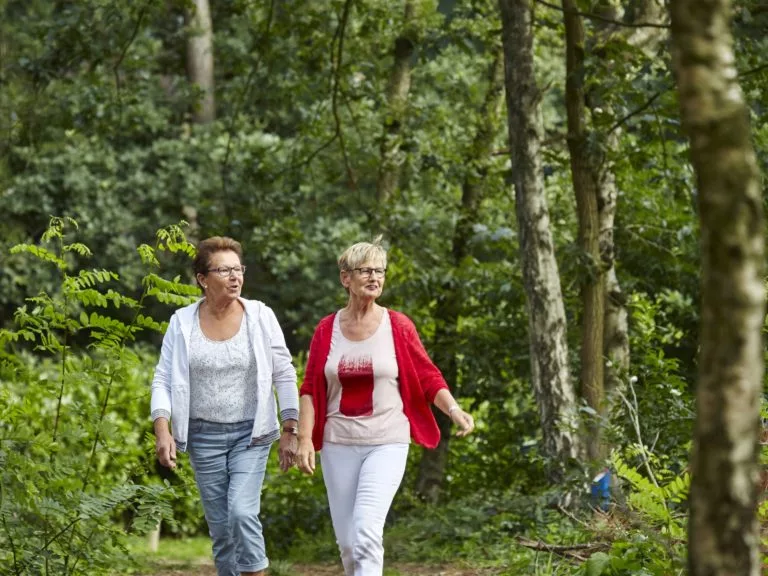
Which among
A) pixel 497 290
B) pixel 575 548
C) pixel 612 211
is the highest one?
pixel 612 211

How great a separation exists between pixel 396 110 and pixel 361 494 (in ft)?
28.9

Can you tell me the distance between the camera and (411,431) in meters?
6.37

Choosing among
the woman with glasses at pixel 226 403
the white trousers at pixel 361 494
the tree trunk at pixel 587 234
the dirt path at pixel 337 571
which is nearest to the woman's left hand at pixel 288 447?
the woman with glasses at pixel 226 403

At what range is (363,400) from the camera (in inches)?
236

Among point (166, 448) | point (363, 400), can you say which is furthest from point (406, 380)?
point (166, 448)

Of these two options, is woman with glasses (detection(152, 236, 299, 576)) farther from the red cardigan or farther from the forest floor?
the forest floor

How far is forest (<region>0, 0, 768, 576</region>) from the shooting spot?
8.96 ft

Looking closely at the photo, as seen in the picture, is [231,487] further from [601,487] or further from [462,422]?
[601,487]

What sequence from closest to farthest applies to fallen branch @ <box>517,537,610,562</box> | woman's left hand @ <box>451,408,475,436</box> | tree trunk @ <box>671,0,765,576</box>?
tree trunk @ <box>671,0,765,576</box>
woman's left hand @ <box>451,408,475,436</box>
fallen branch @ <box>517,537,610,562</box>

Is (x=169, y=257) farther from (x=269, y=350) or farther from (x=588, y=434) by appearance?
(x=269, y=350)

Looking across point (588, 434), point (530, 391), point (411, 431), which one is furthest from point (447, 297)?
point (411, 431)

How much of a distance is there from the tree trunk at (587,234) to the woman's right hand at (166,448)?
469 centimetres

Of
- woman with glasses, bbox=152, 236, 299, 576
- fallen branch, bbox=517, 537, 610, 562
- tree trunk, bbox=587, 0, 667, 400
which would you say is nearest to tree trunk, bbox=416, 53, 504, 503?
tree trunk, bbox=587, 0, 667, 400

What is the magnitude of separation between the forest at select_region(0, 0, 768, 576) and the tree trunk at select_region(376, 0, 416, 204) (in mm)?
41
